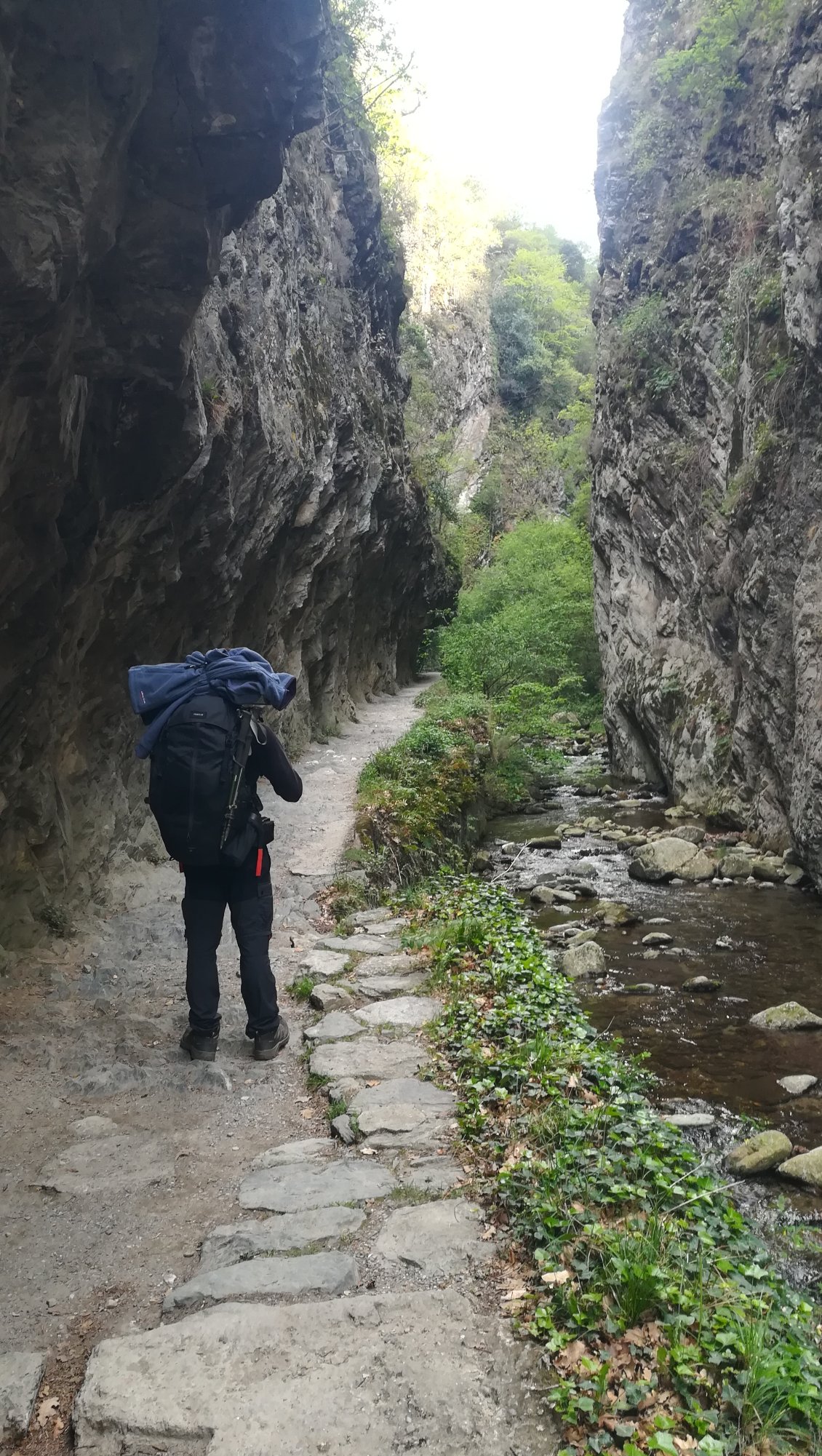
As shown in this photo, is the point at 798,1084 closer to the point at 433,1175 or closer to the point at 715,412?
the point at 433,1175

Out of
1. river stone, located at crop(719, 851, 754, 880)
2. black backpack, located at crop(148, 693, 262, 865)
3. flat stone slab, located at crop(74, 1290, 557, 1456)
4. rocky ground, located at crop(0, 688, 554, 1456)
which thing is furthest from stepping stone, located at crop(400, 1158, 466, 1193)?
river stone, located at crop(719, 851, 754, 880)

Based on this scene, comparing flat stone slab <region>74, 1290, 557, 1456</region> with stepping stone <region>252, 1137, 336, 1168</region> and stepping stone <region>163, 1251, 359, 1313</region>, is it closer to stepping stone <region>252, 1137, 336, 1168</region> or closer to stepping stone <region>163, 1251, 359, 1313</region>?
stepping stone <region>163, 1251, 359, 1313</region>

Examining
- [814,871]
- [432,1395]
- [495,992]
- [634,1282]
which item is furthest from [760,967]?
[432,1395]

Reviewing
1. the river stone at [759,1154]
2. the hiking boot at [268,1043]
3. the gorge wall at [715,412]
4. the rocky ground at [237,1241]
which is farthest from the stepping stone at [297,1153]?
the gorge wall at [715,412]

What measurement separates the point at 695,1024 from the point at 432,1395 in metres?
4.78

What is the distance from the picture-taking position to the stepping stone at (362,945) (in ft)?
20.2

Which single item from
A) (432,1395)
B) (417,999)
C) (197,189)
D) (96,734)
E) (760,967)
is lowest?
(760,967)

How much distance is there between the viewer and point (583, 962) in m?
7.50

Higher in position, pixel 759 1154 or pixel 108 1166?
pixel 108 1166

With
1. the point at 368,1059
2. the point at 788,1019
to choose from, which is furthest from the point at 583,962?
the point at 368,1059

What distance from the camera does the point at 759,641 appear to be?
40.1 ft

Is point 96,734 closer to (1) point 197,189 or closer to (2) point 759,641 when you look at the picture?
(1) point 197,189

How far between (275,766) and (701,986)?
182 inches

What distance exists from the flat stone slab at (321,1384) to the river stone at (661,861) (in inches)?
354
